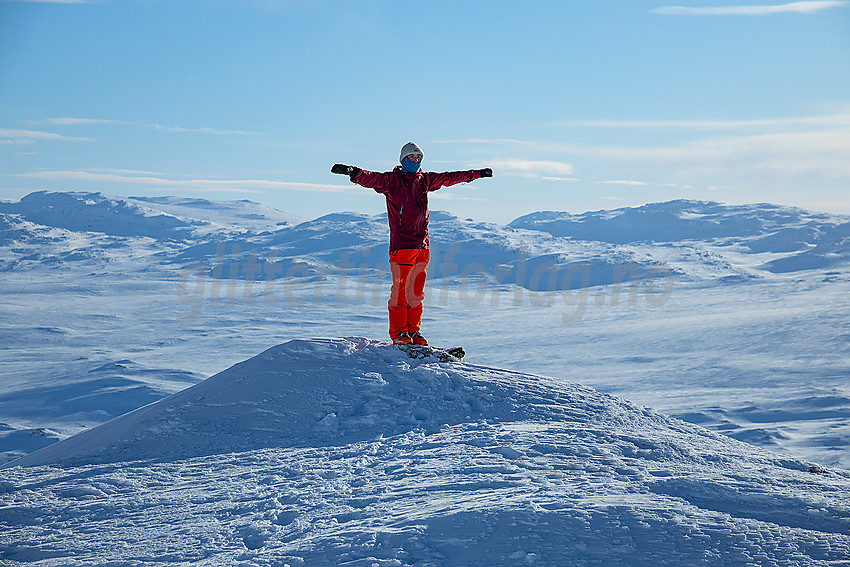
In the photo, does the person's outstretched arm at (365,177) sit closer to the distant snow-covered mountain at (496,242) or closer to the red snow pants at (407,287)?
the red snow pants at (407,287)

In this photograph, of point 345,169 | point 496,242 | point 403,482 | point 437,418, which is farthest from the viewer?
point 496,242

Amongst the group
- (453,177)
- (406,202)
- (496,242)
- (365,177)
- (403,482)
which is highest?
(496,242)

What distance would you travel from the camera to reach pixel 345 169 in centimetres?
462

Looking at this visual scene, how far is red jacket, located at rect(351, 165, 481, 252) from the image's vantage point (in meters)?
5.00

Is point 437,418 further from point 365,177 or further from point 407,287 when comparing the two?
point 365,177

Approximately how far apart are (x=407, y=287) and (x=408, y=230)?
0.48m

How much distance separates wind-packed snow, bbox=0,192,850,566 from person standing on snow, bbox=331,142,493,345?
1.24 feet

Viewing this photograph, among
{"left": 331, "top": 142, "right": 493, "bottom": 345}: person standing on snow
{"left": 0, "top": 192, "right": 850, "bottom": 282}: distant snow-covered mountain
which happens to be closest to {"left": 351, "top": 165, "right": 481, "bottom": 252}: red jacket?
{"left": 331, "top": 142, "right": 493, "bottom": 345}: person standing on snow

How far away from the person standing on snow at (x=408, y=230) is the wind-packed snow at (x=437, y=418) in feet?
1.24

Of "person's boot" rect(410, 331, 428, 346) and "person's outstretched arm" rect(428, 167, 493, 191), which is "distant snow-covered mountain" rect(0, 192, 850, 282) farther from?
"person's boot" rect(410, 331, 428, 346)

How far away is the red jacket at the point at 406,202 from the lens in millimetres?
5000

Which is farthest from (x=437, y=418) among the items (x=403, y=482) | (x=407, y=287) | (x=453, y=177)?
(x=453, y=177)

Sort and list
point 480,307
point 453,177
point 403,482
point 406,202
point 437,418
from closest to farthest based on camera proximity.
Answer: point 403,482 < point 437,418 < point 406,202 < point 453,177 < point 480,307

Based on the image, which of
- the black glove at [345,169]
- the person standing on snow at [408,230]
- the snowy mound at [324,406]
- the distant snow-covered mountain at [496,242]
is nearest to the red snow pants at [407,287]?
the person standing on snow at [408,230]
